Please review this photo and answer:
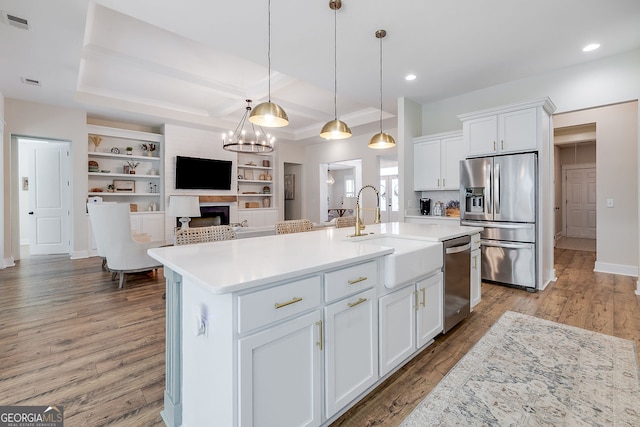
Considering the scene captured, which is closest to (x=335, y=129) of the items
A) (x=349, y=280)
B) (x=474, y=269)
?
(x=349, y=280)

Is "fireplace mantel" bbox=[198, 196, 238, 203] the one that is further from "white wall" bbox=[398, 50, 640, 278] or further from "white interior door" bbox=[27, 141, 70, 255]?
"white wall" bbox=[398, 50, 640, 278]

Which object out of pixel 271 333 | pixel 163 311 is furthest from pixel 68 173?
pixel 271 333

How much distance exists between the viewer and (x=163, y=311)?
316cm

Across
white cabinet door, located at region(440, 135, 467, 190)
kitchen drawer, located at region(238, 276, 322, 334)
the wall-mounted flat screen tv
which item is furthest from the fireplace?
kitchen drawer, located at region(238, 276, 322, 334)

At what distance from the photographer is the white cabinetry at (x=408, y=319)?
1843mm

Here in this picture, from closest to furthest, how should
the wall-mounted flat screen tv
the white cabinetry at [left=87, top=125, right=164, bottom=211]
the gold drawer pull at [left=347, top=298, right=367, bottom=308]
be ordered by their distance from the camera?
the gold drawer pull at [left=347, top=298, right=367, bottom=308] < the white cabinetry at [left=87, top=125, right=164, bottom=211] < the wall-mounted flat screen tv

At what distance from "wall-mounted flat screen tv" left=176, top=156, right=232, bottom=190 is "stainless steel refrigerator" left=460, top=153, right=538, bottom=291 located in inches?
231

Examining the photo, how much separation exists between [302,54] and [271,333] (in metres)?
3.54

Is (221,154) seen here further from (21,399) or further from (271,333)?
(271,333)

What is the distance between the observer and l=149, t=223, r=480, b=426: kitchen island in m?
1.15

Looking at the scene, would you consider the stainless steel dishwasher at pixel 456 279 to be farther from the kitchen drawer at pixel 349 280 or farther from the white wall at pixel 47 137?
the white wall at pixel 47 137

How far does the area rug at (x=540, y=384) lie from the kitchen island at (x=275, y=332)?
1.34 ft

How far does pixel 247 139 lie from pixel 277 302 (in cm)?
791

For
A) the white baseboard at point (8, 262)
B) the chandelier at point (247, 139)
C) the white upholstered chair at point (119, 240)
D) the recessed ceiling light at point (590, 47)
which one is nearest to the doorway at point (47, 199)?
the white baseboard at point (8, 262)
